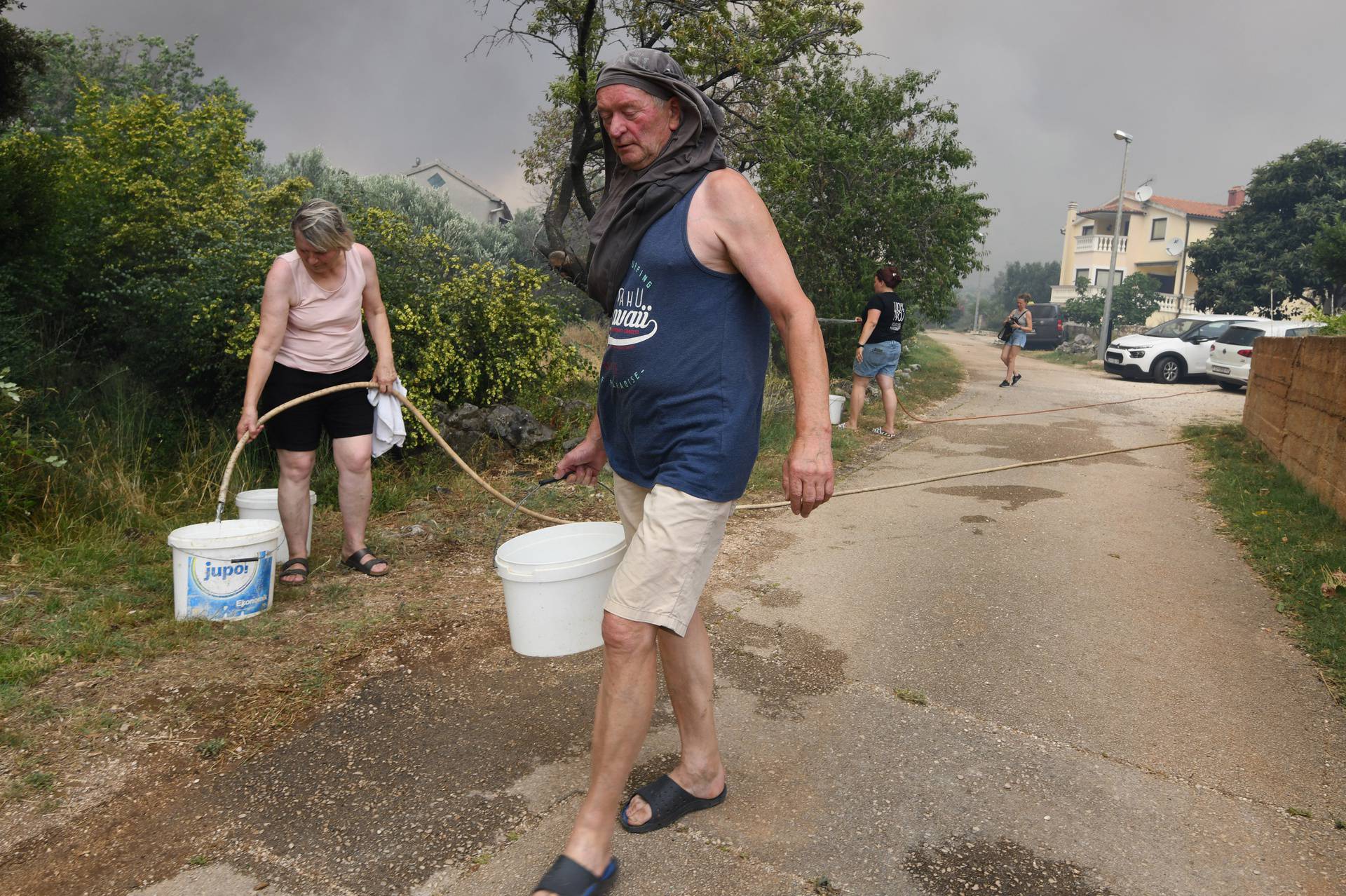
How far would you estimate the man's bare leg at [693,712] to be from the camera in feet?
8.69

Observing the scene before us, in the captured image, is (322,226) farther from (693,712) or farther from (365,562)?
(693,712)

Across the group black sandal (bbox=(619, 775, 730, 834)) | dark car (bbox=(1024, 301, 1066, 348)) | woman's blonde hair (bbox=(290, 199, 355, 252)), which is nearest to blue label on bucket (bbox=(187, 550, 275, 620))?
woman's blonde hair (bbox=(290, 199, 355, 252))

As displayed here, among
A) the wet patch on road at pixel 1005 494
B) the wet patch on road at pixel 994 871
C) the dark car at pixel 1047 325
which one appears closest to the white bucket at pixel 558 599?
the wet patch on road at pixel 994 871

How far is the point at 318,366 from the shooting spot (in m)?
4.46

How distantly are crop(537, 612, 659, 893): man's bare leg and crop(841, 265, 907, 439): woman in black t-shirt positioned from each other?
7602 millimetres

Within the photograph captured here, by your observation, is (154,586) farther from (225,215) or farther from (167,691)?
(225,215)

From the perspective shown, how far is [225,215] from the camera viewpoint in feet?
23.6

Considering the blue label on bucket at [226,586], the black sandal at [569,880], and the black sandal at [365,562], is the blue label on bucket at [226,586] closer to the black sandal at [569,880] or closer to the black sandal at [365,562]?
the black sandal at [365,562]

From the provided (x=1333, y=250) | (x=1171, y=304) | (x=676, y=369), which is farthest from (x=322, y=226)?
(x=1171, y=304)

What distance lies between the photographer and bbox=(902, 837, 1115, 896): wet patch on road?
2.44 metres

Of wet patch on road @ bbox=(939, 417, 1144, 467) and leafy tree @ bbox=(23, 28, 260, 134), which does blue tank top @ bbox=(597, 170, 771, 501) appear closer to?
wet patch on road @ bbox=(939, 417, 1144, 467)

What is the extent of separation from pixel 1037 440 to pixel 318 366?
26.6 feet

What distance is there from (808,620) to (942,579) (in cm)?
109

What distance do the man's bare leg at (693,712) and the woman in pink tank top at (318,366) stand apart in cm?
247
